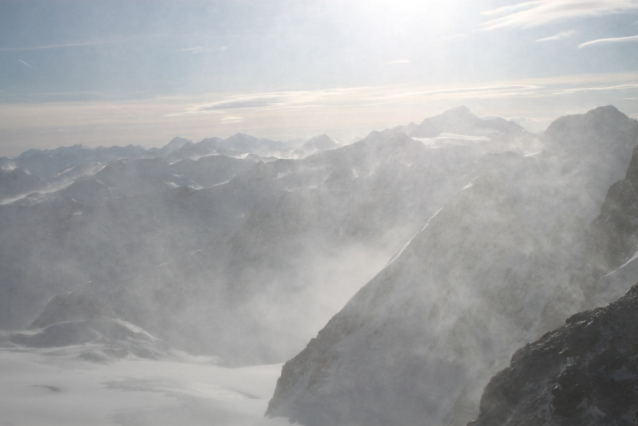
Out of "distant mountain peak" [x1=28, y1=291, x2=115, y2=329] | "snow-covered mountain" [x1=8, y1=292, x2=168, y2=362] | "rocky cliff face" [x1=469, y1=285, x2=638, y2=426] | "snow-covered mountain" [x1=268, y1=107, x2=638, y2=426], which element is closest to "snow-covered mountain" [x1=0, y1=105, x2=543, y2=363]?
"snow-covered mountain" [x1=8, y1=292, x2=168, y2=362]

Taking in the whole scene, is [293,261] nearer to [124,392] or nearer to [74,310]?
[74,310]

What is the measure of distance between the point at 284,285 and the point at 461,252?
92.8m

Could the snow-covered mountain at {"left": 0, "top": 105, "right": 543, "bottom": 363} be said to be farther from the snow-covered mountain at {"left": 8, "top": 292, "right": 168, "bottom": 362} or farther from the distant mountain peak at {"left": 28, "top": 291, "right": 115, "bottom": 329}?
the distant mountain peak at {"left": 28, "top": 291, "right": 115, "bottom": 329}

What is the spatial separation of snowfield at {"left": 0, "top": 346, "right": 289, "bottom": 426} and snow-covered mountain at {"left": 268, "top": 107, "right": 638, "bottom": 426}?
7431mm

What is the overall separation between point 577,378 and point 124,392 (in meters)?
64.9

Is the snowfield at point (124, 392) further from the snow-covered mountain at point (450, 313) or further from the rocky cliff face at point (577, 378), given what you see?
the rocky cliff face at point (577, 378)

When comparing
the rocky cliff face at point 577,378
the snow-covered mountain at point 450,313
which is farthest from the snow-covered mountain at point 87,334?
the rocky cliff face at point 577,378

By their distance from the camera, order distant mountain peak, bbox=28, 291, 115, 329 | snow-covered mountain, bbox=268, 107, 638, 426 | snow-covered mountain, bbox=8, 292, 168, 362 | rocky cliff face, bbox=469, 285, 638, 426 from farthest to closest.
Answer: distant mountain peak, bbox=28, 291, 115, 329 < snow-covered mountain, bbox=8, 292, 168, 362 < snow-covered mountain, bbox=268, 107, 638, 426 < rocky cliff face, bbox=469, 285, 638, 426

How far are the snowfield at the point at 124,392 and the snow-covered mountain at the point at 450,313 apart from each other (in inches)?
293

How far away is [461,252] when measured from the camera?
52.5 meters

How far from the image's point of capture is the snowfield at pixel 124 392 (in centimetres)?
5644

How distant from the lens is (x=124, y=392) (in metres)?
70.3

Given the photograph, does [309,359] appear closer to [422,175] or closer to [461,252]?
[461,252]

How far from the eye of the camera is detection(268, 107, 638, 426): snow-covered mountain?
144 feet
